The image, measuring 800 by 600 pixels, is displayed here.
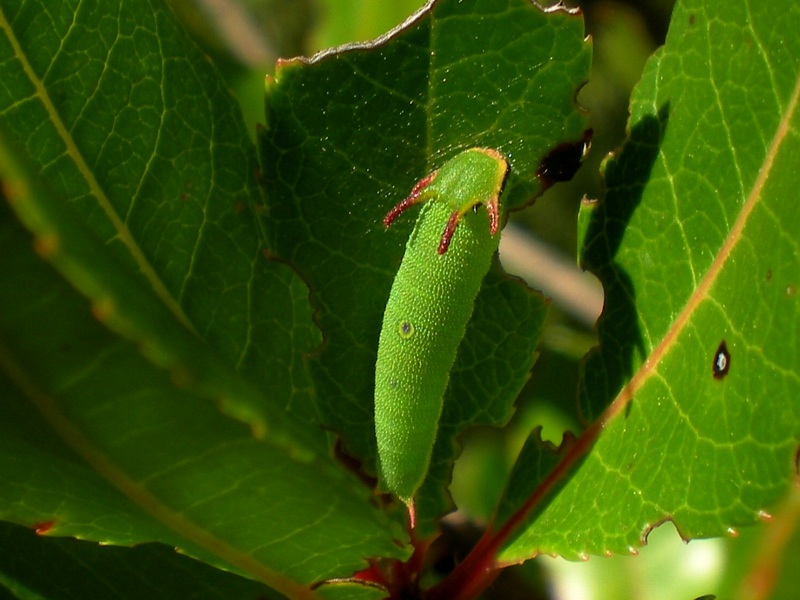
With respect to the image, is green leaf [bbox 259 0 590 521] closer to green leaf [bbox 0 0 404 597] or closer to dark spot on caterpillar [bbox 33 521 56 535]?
green leaf [bbox 0 0 404 597]

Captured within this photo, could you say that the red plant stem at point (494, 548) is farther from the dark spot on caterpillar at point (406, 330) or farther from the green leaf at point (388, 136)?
the dark spot on caterpillar at point (406, 330)

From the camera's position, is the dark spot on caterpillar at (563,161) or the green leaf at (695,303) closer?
the green leaf at (695,303)

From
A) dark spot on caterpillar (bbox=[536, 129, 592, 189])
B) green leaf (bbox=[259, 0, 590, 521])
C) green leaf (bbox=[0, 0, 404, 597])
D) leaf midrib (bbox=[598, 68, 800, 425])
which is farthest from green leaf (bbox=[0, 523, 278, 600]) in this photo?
dark spot on caterpillar (bbox=[536, 129, 592, 189])

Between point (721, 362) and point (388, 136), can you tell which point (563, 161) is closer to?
point (388, 136)

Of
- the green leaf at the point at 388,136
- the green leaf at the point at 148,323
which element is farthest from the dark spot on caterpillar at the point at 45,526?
the green leaf at the point at 388,136

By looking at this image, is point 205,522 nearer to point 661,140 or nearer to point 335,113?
point 335,113

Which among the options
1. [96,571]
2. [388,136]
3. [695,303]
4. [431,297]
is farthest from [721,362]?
[96,571]

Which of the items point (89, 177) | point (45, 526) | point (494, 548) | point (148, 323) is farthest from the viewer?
point (494, 548)
